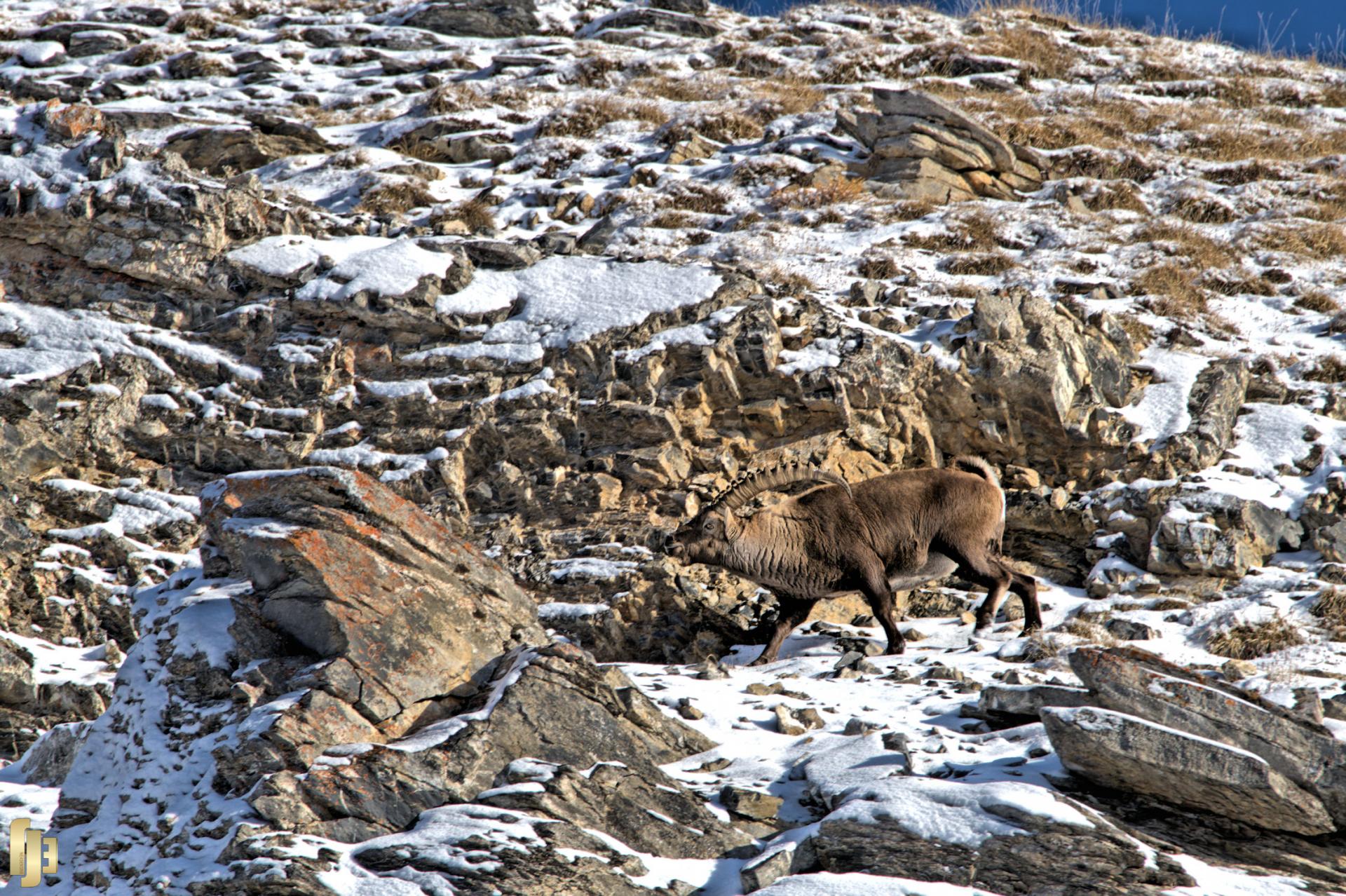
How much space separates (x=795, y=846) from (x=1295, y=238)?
15184 mm

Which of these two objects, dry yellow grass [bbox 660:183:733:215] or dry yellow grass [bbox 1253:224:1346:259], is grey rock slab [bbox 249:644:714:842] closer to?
dry yellow grass [bbox 660:183:733:215]

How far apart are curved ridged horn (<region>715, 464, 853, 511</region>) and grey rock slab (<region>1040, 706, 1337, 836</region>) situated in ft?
15.3

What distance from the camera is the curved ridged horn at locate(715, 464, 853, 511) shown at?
10.2m

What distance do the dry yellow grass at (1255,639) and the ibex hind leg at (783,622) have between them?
3597mm

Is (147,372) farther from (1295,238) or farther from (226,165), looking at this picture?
(1295,238)

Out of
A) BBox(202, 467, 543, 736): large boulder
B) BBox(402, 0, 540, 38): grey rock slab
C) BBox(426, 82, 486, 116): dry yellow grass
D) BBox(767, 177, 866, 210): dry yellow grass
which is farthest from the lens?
BBox(402, 0, 540, 38): grey rock slab

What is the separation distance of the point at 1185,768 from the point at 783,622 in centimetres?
468

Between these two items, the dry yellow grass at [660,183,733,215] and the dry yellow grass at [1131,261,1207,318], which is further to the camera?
the dry yellow grass at [660,183,733,215]

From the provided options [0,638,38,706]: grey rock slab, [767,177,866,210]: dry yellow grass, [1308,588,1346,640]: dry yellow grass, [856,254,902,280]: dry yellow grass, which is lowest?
[0,638,38,706]: grey rock slab

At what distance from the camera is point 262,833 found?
5.20 metres

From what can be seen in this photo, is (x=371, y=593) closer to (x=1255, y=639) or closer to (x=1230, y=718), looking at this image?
(x=1230, y=718)

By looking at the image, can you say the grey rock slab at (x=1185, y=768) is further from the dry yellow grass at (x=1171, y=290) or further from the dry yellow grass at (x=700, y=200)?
the dry yellow grass at (x=700, y=200)

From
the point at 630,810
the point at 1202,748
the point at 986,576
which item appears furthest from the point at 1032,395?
the point at 630,810

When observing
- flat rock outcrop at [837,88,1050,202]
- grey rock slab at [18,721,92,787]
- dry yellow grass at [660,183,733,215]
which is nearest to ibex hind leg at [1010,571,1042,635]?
grey rock slab at [18,721,92,787]
